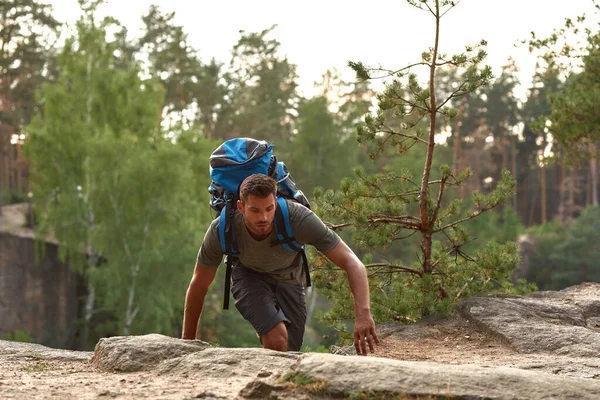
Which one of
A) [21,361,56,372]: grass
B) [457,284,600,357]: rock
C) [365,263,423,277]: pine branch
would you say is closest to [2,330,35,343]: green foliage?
[365,263,423,277]: pine branch

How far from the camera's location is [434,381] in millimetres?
4113

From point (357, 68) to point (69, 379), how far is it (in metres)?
4.20

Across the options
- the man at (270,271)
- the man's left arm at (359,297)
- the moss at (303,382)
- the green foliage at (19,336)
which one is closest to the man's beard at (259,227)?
the man at (270,271)

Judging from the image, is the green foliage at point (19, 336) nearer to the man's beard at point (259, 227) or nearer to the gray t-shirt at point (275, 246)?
the gray t-shirt at point (275, 246)

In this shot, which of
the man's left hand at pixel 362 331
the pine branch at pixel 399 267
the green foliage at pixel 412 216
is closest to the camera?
the man's left hand at pixel 362 331

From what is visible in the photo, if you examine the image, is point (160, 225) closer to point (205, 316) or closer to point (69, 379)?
point (205, 316)

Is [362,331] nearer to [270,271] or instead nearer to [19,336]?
[270,271]

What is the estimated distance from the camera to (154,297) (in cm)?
2602

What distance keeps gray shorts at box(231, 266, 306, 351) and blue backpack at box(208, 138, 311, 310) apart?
0.12 m

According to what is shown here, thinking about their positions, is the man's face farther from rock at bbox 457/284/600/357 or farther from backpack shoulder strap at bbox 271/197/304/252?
rock at bbox 457/284/600/357

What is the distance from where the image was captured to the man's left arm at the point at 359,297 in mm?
5008

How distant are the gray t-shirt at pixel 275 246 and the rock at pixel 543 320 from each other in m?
1.99

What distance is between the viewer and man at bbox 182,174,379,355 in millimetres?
5070

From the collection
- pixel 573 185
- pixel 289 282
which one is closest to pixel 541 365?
pixel 289 282
